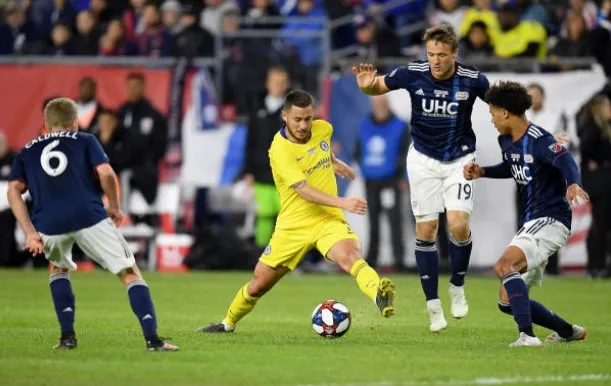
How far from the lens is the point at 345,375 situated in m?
8.95

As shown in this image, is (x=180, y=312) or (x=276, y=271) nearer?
(x=276, y=271)

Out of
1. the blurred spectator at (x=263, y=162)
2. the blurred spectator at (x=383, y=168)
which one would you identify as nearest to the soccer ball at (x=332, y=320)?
the blurred spectator at (x=383, y=168)

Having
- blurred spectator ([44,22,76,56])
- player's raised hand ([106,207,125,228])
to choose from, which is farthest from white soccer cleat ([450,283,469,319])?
blurred spectator ([44,22,76,56])

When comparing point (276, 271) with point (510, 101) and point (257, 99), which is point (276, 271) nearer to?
point (510, 101)

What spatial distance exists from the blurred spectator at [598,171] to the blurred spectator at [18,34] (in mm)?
10142

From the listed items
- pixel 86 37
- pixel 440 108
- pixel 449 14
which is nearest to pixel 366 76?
pixel 440 108

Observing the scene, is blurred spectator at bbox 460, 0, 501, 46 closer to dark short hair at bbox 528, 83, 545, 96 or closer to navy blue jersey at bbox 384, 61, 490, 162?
dark short hair at bbox 528, 83, 545, 96

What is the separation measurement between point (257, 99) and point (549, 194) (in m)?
11.6

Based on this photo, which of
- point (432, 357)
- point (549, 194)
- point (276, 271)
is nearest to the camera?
point (432, 357)

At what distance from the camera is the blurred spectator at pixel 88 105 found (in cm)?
2175

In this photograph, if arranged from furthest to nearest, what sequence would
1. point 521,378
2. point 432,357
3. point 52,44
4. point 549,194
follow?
1. point 52,44
2. point 549,194
3. point 432,357
4. point 521,378

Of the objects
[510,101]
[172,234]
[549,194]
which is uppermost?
[510,101]

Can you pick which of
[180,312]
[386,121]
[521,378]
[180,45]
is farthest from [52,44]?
[521,378]

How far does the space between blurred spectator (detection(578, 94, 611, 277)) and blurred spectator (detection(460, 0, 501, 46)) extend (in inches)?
85.7
